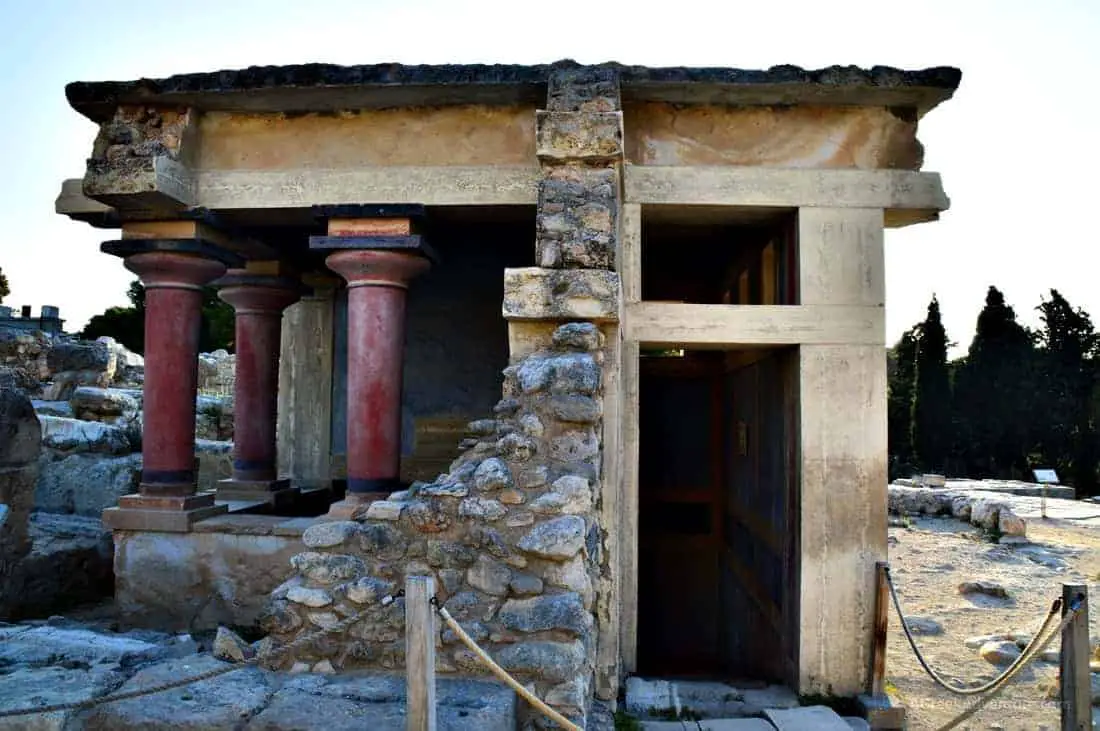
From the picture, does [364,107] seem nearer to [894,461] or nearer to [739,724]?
[739,724]

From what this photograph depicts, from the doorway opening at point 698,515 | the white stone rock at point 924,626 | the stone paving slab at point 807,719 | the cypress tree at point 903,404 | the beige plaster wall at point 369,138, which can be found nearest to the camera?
the stone paving slab at point 807,719

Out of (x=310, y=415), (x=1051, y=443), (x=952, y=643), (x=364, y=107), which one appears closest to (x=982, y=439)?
(x=1051, y=443)

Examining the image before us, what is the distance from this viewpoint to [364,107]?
6.42 metres

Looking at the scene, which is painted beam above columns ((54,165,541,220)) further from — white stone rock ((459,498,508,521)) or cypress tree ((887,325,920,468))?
cypress tree ((887,325,920,468))

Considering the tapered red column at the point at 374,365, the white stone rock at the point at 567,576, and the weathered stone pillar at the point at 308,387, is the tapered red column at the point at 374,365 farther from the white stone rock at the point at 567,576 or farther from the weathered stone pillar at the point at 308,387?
the weathered stone pillar at the point at 308,387

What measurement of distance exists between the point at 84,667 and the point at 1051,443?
29.6 meters

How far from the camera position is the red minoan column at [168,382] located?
6.65 metres

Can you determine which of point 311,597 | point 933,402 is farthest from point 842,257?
point 933,402

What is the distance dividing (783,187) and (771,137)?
0.46 m

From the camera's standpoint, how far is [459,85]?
5961 mm

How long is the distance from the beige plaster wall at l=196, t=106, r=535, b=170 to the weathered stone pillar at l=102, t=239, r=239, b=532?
2.80 feet

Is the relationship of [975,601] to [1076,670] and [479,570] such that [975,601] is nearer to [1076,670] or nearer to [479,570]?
[1076,670]

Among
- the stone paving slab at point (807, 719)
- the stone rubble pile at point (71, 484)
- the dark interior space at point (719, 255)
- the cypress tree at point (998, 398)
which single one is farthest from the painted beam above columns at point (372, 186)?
the cypress tree at point (998, 398)

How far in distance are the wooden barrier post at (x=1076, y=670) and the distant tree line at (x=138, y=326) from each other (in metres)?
31.2
